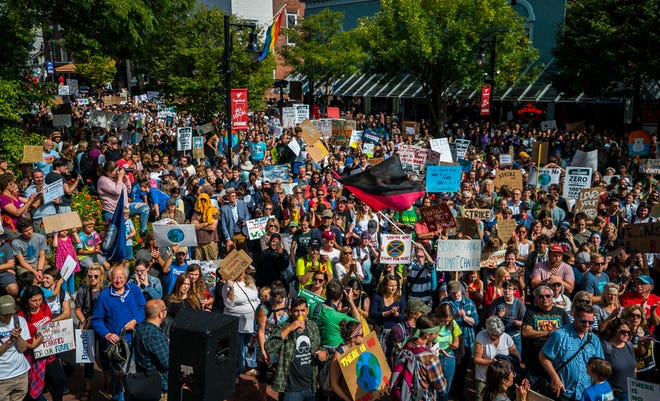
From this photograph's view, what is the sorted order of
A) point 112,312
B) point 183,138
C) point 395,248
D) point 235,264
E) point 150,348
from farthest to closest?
point 183,138, point 395,248, point 235,264, point 112,312, point 150,348

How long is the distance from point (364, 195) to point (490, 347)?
4.35m

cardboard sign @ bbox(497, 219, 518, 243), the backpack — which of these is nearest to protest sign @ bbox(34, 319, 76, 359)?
the backpack

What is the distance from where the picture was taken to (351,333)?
21.5 feet

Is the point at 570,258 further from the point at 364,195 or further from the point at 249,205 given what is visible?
the point at 249,205

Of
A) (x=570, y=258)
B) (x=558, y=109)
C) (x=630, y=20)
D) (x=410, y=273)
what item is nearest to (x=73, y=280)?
(x=410, y=273)

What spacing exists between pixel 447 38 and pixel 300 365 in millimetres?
26057

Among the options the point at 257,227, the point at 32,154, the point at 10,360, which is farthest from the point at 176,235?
the point at 32,154

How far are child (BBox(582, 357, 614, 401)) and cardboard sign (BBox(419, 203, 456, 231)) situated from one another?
16.2 ft

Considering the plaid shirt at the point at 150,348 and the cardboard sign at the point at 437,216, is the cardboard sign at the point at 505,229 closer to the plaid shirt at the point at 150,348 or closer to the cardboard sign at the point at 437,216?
the cardboard sign at the point at 437,216

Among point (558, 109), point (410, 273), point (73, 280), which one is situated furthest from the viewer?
point (558, 109)

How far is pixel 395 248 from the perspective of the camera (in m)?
9.05

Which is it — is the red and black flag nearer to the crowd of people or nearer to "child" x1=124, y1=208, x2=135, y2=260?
the crowd of people

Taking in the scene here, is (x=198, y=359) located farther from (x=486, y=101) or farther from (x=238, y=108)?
(x=486, y=101)

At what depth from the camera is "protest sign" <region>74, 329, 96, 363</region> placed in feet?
23.0
